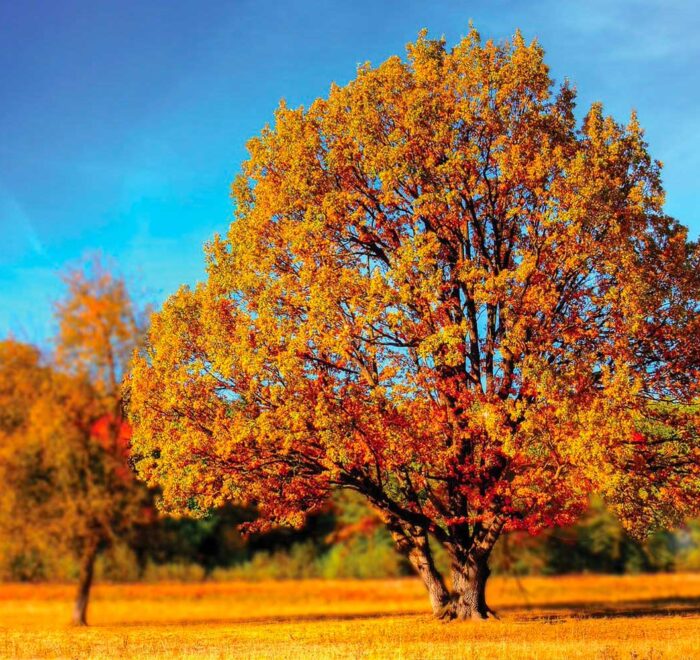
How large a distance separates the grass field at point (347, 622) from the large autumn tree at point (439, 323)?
386cm

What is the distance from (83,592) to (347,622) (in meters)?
10.3

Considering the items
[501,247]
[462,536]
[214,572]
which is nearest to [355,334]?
[501,247]

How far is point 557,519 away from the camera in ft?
89.1

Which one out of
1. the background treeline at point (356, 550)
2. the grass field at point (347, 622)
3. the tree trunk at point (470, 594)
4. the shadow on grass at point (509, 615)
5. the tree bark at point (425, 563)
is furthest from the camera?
the background treeline at point (356, 550)

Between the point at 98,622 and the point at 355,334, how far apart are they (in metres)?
17.3

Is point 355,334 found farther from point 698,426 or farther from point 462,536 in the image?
point 698,426

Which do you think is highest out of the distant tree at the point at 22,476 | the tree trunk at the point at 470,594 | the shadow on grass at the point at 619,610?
the distant tree at the point at 22,476

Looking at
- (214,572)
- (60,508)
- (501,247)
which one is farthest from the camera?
(214,572)

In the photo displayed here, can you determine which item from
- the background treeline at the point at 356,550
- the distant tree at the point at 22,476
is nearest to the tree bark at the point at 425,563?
the distant tree at the point at 22,476

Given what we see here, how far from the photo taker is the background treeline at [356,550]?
157ft

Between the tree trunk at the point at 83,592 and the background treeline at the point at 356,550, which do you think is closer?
the tree trunk at the point at 83,592

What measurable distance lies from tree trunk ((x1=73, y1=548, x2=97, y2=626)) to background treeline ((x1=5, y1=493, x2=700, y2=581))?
32.0ft

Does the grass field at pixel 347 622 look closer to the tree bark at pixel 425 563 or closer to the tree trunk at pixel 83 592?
the tree trunk at pixel 83 592

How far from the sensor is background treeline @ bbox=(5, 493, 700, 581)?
157ft
